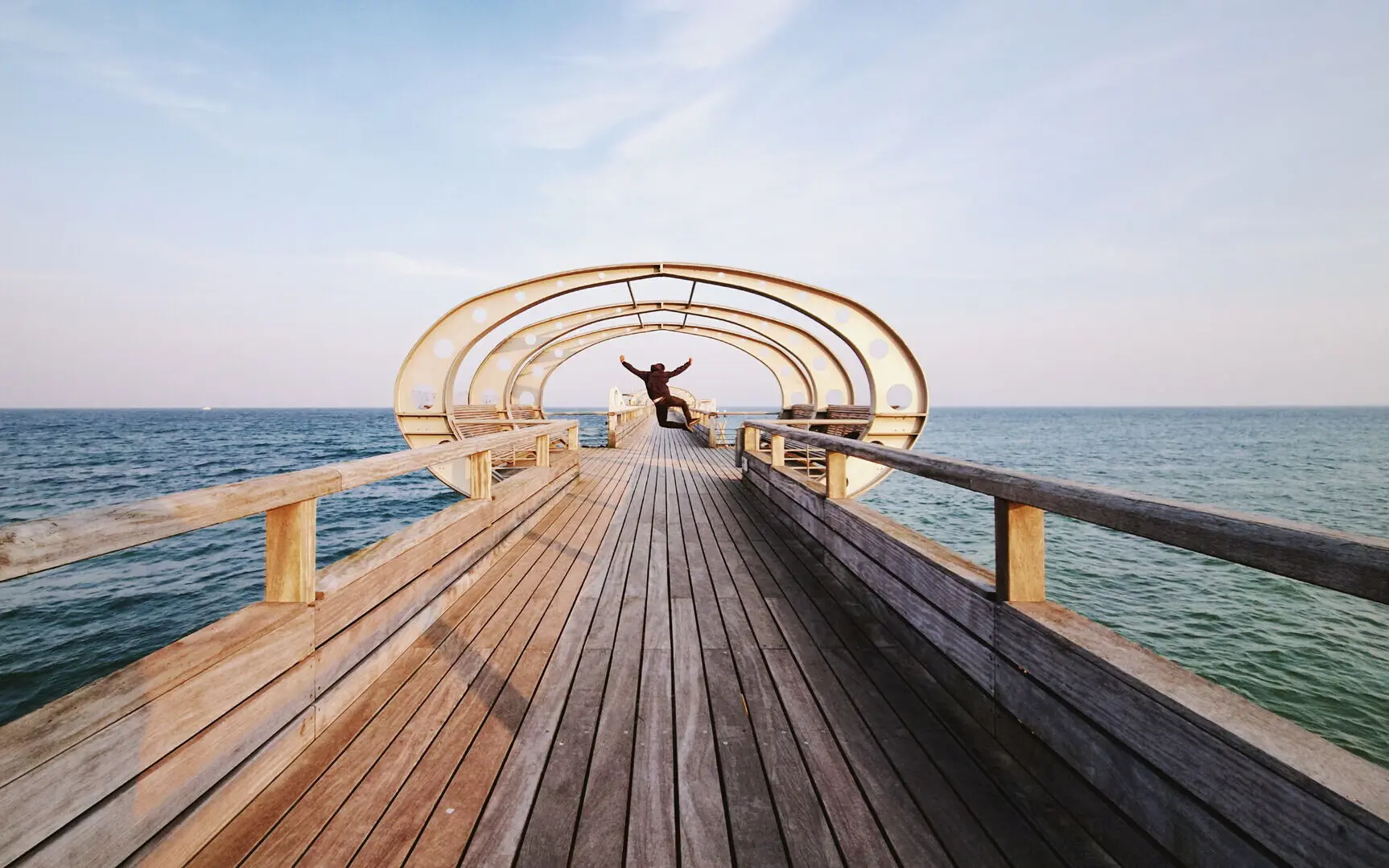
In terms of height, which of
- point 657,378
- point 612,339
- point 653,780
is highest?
point 612,339

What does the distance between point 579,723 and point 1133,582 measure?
10142 mm

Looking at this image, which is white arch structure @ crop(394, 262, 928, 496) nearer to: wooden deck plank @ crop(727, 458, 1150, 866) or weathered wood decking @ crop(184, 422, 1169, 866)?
weathered wood decking @ crop(184, 422, 1169, 866)

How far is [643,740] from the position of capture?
2.01 meters

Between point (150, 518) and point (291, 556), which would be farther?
point (291, 556)

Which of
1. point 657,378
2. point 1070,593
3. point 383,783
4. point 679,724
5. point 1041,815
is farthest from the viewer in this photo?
point 657,378

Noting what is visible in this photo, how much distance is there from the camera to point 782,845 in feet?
5.07

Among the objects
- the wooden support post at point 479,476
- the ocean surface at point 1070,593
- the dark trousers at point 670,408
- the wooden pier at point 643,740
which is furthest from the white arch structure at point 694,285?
the dark trousers at point 670,408

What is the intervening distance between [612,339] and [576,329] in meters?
3.59

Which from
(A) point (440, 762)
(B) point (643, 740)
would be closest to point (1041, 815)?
(B) point (643, 740)

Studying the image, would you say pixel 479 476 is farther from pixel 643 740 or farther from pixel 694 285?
pixel 694 285

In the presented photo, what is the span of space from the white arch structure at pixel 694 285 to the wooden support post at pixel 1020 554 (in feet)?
20.7

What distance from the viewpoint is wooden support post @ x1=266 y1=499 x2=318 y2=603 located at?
6.19 ft

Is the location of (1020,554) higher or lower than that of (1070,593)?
higher

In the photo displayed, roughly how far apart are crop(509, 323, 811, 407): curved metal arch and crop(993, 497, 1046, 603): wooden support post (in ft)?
42.0
